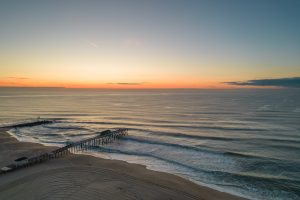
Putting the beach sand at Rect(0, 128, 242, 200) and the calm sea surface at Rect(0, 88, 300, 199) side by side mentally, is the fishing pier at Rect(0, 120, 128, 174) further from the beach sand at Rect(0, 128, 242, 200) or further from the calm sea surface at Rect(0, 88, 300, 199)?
the calm sea surface at Rect(0, 88, 300, 199)

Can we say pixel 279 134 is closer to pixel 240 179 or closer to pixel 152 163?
pixel 240 179

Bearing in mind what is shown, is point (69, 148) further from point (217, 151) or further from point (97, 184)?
point (217, 151)

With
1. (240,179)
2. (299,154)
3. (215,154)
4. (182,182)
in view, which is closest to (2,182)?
(182,182)

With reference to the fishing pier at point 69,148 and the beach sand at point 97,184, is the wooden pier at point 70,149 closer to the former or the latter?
the fishing pier at point 69,148

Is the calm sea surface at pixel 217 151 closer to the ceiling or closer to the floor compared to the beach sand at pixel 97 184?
closer to the floor

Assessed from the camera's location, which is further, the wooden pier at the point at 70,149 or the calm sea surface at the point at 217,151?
the wooden pier at the point at 70,149

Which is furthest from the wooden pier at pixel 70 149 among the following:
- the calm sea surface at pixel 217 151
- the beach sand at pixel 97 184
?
the calm sea surface at pixel 217 151
